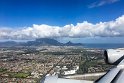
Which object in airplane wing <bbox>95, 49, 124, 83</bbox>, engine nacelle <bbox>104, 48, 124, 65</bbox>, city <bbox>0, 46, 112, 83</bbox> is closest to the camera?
airplane wing <bbox>95, 49, 124, 83</bbox>

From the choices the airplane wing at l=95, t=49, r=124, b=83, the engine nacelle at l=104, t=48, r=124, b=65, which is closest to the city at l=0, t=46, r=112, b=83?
the airplane wing at l=95, t=49, r=124, b=83

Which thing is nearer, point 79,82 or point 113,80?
point 113,80

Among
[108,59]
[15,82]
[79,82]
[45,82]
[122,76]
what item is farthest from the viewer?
[15,82]

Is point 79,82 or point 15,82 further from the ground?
point 79,82

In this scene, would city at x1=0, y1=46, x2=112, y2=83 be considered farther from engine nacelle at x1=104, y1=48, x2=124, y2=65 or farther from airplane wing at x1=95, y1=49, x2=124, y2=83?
engine nacelle at x1=104, y1=48, x2=124, y2=65

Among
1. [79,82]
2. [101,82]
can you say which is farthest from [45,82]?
[101,82]

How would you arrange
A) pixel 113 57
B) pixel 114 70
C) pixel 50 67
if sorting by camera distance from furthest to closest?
pixel 50 67 → pixel 113 57 → pixel 114 70

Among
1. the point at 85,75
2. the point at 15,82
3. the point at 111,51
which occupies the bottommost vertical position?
the point at 15,82

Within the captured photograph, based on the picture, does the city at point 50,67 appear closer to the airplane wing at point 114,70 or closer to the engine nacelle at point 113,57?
the airplane wing at point 114,70

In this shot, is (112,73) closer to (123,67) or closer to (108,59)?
(123,67)

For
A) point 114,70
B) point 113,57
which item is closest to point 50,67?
point 113,57

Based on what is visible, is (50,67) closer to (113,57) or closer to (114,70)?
(113,57)
